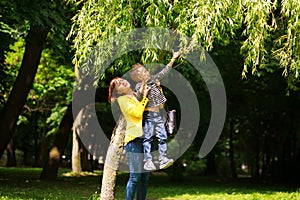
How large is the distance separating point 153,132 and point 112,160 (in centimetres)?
181

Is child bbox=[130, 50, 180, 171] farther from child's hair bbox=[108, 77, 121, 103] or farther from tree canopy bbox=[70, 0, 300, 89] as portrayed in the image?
tree canopy bbox=[70, 0, 300, 89]

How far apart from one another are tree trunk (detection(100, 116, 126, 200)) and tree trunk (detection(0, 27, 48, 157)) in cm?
704

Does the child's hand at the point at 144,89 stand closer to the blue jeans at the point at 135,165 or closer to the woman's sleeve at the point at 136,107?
the woman's sleeve at the point at 136,107

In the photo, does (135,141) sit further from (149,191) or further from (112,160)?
(149,191)

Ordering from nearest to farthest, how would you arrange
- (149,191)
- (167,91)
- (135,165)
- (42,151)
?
(135,165), (149,191), (167,91), (42,151)

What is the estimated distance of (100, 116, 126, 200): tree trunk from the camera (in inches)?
297

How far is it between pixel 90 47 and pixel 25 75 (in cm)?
836

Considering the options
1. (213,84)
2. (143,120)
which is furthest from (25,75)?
(143,120)

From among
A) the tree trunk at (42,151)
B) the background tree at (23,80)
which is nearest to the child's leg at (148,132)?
the background tree at (23,80)

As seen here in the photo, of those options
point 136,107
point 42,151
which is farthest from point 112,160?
point 42,151

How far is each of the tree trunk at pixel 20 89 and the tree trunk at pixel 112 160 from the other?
23.1 ft

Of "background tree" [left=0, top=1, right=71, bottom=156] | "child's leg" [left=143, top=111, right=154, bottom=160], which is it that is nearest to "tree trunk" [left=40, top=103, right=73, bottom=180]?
"background tree" [left=0, top=1, right=71, bottom=156]

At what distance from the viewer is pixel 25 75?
48.2 ft

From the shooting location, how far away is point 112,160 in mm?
7723
